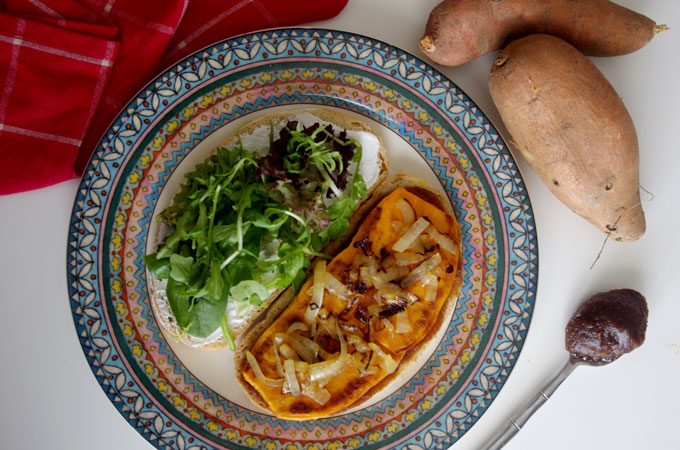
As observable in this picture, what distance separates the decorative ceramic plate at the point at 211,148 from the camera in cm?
263

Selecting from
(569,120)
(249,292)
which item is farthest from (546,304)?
(249,292)

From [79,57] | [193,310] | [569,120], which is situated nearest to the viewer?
[569,120]

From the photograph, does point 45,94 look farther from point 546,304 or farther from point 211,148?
point 546,304

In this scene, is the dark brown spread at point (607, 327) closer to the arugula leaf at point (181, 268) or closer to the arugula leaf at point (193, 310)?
the arugula leaf at point (193, 310)

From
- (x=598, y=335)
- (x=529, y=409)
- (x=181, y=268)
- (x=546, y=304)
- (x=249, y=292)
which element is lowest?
(x=529, y=409)

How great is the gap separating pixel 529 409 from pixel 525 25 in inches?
82.9

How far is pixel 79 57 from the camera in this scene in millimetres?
2588

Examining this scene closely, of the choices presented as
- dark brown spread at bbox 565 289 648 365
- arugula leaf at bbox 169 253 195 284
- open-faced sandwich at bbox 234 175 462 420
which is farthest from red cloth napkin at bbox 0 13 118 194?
dark brown spread at bbox 565 289 648 365

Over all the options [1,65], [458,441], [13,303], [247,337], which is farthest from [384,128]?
[13,303]

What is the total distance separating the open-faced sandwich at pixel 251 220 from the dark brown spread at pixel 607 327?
4.70ft

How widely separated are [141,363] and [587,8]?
3023 mm

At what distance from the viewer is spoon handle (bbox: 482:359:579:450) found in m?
2.77

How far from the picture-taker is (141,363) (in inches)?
106

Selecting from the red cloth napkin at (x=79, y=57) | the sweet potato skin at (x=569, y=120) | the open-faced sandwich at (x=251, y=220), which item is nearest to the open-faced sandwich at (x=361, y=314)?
the open-faced sandwich at (x=251, y=220)
